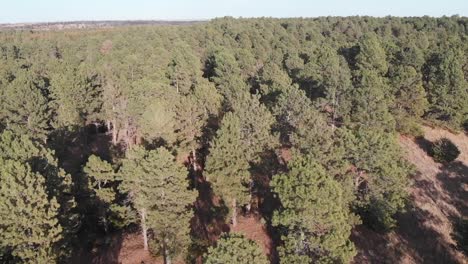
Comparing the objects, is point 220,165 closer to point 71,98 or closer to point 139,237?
point 139,237

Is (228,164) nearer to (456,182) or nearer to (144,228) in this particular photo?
(144,228)

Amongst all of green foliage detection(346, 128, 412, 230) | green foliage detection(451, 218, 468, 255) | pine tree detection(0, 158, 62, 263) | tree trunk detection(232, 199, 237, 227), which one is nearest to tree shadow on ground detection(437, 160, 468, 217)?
green foliage detection(451, 218, 468, 255)

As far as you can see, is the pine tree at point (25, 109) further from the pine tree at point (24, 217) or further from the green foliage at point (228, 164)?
the green foliage at point (228, 164)

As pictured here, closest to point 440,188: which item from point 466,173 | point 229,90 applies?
point 466,173

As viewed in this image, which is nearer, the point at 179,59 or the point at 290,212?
the point at 290,212

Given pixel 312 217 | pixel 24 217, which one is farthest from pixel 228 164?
pixel 24 217

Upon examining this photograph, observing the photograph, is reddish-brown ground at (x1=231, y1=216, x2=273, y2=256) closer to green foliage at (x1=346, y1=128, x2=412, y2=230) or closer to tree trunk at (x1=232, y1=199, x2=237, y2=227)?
tree trunk at (x1=232, y1=199, x2=237, y2=227)
